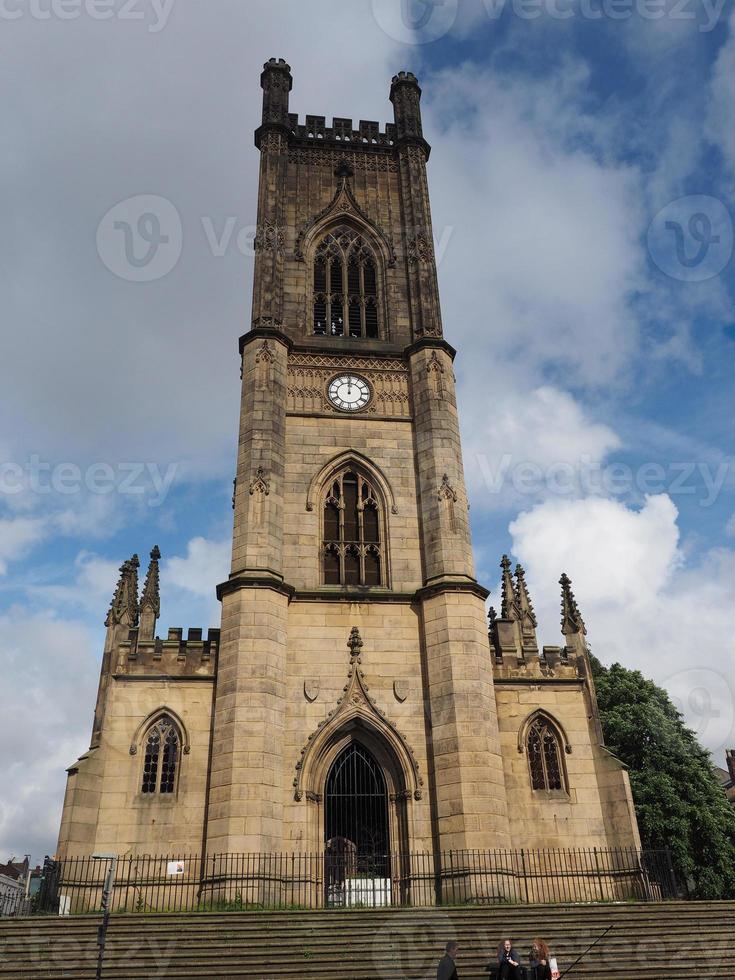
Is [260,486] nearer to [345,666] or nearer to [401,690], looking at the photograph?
[345,666]

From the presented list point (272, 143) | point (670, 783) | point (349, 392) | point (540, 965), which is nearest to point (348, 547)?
point (349, 392)

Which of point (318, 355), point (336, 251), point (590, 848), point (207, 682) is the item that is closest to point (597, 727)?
point (590, 848)

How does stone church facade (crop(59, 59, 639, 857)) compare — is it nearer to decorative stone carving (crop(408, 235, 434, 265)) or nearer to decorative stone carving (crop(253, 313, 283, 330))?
decorative stone carving (crop(253, 313, 283, 330))

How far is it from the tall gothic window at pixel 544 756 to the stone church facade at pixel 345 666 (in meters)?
0.05

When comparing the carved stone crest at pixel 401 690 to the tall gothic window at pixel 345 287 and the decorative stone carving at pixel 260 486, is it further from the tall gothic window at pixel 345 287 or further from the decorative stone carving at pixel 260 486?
the tall gothic window at pixel 345 287

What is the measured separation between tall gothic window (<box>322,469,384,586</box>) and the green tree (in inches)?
621

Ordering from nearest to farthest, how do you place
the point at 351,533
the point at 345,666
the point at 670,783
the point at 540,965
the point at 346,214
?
1. the point at 540,965
2. the point at 345,666
3. the point at 351,533
4. the point at 346,214
5. the point at 670,783

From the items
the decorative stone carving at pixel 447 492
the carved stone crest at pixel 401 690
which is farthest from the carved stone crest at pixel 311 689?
the decorative stone carving at pixel 447 492

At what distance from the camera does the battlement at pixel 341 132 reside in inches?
1248

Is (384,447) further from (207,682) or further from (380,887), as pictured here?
(380,887)

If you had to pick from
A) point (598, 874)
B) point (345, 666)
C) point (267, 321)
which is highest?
point (267, 321)

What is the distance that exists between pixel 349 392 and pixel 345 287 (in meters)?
4.92

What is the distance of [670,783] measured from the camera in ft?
101

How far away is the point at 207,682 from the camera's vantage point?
68.7 feet
